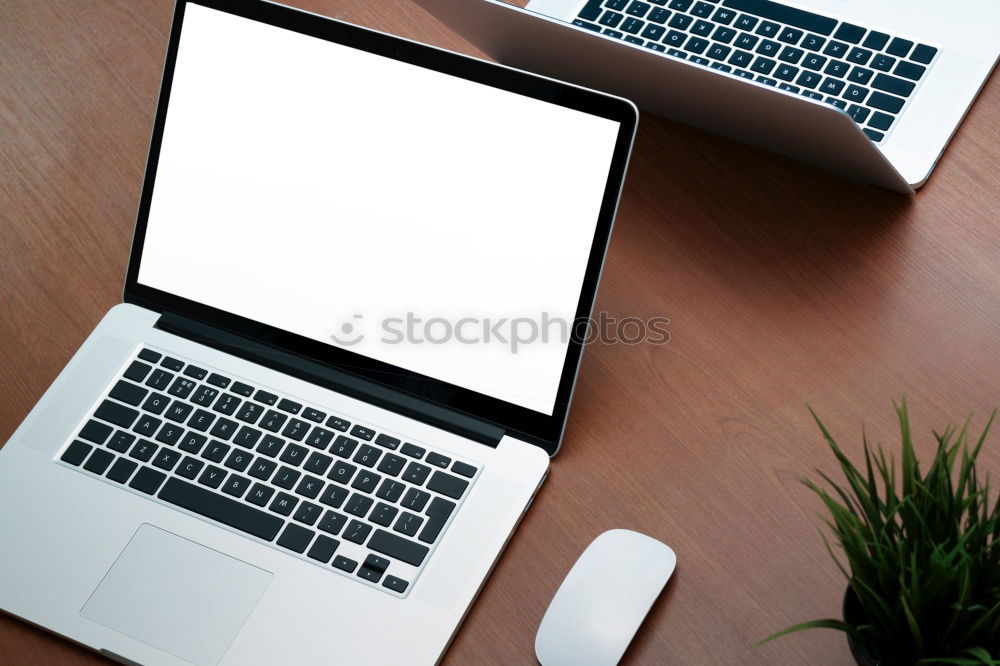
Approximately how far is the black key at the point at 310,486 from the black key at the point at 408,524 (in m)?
0.07

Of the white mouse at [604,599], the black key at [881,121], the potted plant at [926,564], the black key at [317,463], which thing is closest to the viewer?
the potted plant at [926,564]

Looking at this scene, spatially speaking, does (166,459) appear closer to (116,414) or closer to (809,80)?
(116,414)

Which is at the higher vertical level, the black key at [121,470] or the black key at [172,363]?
the black key at [172,363]

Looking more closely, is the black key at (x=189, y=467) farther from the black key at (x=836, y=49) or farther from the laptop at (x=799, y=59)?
the black key at (x=836, y=49)

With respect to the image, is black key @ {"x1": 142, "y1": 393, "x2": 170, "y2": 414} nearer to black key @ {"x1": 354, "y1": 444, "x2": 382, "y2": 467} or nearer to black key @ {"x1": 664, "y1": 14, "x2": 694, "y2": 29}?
black key @ {"x1": 354, "y1": 444, "x2": 382, "y2": 467}

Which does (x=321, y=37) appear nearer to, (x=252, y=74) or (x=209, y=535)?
(x=252, y=74)

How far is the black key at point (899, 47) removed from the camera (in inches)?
36.6

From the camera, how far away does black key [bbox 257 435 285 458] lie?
81 centimetres

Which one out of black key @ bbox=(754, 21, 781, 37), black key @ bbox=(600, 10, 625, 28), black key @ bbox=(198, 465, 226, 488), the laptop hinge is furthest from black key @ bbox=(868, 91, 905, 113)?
black key @ bbox=(198, 465, 226, 488)

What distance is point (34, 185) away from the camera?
1045 millimetres

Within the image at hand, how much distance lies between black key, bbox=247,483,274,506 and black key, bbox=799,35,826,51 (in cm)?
64

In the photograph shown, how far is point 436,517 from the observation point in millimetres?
765

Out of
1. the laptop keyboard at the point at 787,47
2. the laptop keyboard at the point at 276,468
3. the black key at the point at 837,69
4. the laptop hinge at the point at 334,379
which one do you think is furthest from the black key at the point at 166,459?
the black key at the point at 837,69

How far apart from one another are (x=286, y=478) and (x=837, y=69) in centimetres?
62
